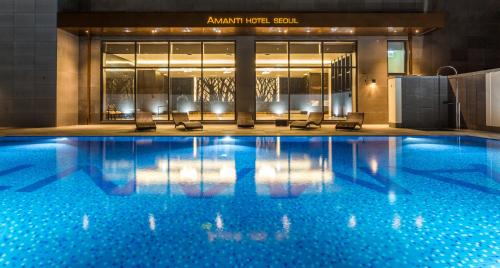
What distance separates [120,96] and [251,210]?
61.7 ft

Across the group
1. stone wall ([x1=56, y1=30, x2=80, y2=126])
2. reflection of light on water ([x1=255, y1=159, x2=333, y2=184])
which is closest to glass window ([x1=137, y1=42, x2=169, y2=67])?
stone wall ([x1=56, y1=30, x2=80, y2=126])

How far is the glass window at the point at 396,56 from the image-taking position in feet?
70.5

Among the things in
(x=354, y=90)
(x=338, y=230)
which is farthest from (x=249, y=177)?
(x=354, y=90)

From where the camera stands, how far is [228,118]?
2184 cm

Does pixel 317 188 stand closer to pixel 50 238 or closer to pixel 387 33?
pixel 50 238

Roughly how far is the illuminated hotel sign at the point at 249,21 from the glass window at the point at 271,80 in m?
2.83

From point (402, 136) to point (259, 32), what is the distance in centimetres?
943

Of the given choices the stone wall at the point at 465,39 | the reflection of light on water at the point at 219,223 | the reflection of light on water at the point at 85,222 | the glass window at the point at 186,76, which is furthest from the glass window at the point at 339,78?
the reflection of light on water at the point at 85,222

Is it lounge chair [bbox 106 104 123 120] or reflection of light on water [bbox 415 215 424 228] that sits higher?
lounge chair [bbox 106 104 123 120]

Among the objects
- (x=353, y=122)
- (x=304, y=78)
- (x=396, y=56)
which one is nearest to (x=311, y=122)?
(x=353, y=122)

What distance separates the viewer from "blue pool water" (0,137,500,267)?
11.0 ft

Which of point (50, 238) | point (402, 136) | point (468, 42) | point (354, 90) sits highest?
point (468, 42)

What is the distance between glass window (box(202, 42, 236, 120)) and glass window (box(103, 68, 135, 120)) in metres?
3.97

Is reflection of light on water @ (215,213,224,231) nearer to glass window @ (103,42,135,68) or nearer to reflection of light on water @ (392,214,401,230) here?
reflection of light on water @ (392,214,401,230)
